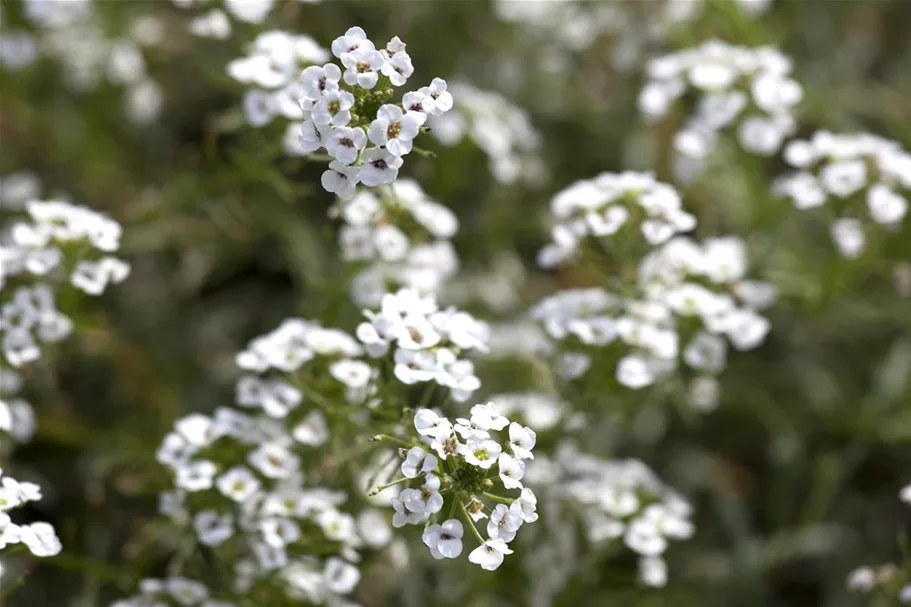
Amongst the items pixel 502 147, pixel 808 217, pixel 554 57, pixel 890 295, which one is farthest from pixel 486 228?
pixel 890 295

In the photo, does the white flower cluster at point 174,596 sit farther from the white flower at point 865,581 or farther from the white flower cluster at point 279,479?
the white flower at point 865,581

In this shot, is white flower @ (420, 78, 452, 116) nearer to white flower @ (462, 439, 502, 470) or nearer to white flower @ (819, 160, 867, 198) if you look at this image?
white flower @ (462, 439, 502, 470)

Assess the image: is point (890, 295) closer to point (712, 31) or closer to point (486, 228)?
point (712, 31)

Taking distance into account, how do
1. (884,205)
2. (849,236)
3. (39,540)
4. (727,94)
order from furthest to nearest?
(727,94) < (849,236) < (884,205) < (39,540)

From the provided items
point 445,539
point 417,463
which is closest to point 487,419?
point 417,463

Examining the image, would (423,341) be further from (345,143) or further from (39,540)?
(39,540)

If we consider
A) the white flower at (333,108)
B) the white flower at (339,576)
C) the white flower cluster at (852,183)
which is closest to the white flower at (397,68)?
the white flower at (333,108)
